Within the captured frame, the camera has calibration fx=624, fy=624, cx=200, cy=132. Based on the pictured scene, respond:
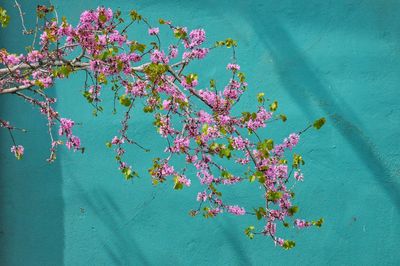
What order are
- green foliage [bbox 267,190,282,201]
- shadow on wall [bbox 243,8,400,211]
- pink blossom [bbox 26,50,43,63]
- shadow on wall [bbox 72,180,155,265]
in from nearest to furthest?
green foliage [bbox 267,190,282,201], pink blossom [bbox 26,50,43,63], shadow on wall [bbox 243,8,400,211], shadow on wall [bbox 72,180,155,265]

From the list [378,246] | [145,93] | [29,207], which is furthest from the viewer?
[29,207]

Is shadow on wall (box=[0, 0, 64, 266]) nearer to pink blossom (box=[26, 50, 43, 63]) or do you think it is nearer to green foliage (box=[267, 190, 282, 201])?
pink blossom (box=[26, 50, 43, 63])

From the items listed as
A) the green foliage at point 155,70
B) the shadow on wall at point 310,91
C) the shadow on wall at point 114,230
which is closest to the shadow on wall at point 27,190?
the shadow on wall at point 114,230

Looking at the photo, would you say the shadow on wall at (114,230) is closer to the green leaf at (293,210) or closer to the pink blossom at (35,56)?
the pink blossom at (35,56)

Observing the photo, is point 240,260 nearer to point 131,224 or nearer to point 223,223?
point 223,223

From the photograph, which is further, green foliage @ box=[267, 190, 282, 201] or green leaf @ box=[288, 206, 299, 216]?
green leaf @ box=[288, 206, 299, 216]

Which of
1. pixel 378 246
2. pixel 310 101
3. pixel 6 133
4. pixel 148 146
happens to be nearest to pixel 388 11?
pixel 310 101

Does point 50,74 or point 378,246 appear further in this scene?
point 378,246

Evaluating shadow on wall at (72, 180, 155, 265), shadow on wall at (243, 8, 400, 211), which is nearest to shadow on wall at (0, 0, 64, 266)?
shadow on wall at (72, 180, 155, 265)

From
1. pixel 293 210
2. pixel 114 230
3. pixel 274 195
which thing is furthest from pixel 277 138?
pixel 274 195
